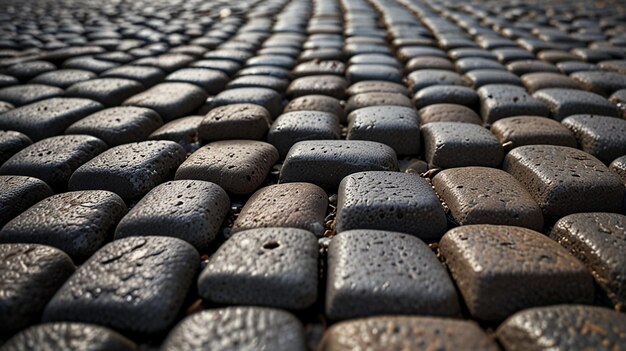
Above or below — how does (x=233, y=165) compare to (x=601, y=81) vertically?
above

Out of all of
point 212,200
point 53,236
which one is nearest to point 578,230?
point 212,200

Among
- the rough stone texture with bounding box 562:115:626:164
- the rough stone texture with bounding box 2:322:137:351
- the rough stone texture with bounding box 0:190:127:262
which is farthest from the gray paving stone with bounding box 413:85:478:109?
the rough stone texture with bounding box 2:322:137:351

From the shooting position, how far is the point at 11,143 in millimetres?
1572

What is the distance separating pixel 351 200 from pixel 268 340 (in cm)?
45

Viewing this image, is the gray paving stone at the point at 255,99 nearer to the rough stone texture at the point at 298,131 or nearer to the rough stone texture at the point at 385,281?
the rough stone texture at the point at 298,131

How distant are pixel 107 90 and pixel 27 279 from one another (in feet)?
4.46

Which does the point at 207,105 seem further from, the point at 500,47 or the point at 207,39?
the point at 500,47

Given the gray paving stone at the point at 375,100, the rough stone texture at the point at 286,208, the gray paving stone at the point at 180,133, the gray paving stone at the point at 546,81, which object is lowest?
the gray paving stone at the point at 546,81

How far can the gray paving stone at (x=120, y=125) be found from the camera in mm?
1634

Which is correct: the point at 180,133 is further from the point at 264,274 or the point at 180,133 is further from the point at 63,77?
the point at 63,77

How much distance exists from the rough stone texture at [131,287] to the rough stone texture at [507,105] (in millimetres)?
1319

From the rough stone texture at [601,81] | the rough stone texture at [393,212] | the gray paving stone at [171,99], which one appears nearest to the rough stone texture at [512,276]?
the rough stone texture at [393,212]

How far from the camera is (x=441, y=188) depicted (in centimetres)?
130

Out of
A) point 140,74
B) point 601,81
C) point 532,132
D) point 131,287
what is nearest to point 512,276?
point 131,287
